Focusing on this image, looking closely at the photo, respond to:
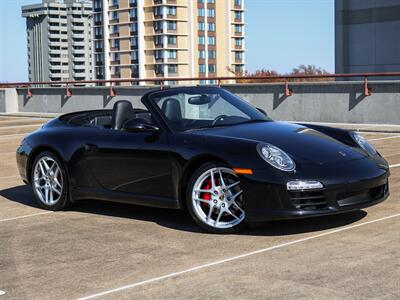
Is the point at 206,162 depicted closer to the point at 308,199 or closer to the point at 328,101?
the point at 308,199

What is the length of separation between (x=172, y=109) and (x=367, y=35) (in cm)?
2963

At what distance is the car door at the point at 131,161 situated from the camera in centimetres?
677

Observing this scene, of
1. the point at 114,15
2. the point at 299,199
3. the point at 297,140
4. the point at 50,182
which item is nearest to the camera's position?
the point at 299,199

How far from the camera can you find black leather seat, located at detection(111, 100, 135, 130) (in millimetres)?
7394

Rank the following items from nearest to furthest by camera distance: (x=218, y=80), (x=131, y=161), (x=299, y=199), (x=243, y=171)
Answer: (x=299, y=199) < (x=243, y=171) < (x=131, y=161) < (x=218, y=80)

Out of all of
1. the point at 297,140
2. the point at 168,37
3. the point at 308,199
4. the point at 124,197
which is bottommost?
the point at 124,197

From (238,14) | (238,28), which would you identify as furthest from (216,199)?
(238,28)

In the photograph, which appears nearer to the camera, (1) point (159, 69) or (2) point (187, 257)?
(2) point (187, 257)

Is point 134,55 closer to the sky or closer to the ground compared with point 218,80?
closer to the sky

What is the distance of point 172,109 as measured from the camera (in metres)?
7.05

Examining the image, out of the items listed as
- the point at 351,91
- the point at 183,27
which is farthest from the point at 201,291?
the point at 183,27

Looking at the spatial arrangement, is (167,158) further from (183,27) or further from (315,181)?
(183,27)

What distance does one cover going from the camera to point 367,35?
3500 cm

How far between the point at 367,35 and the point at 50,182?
29.4 metres
